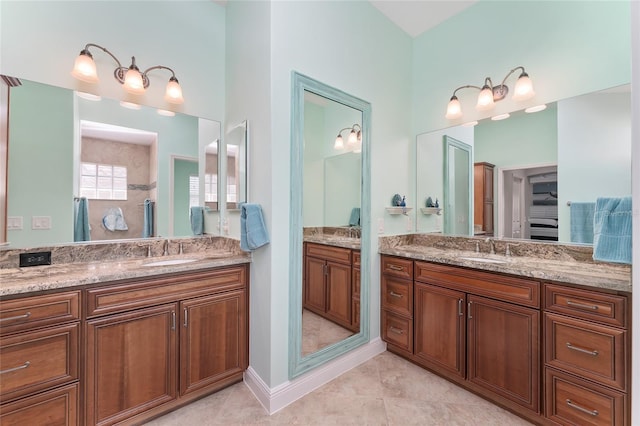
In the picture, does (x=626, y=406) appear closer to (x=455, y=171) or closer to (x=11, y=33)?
(x=455, y=171)

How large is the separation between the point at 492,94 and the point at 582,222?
1.19 meters

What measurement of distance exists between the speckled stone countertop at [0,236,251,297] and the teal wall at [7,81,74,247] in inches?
5.0

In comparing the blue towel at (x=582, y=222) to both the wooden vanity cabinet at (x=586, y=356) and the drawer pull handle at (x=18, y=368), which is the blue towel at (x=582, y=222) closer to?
the wooden vanity cabinet at (x=586, y=356)

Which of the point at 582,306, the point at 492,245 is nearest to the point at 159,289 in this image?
the point at 582,306

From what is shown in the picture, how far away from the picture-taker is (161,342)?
1.63m

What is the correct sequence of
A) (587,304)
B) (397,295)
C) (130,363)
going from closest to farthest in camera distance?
(587,304) → (130,363) → (397,295)

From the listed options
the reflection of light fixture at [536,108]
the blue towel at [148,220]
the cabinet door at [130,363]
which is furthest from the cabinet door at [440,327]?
the blue towel at [148,220]

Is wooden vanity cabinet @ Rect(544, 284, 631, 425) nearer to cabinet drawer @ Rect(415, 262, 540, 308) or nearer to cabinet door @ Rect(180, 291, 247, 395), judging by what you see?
cabinet drawer @ Rect(415, 262, 540, 308)

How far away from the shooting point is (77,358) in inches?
54.3

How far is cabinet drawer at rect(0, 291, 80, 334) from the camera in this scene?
3.97ft

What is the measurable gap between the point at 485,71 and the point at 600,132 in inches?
38.2

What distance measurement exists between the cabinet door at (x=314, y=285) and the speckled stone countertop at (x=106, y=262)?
1.58 feet

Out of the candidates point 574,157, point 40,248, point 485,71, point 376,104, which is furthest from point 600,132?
point 40,248

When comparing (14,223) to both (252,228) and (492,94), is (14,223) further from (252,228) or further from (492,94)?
(492,94)
